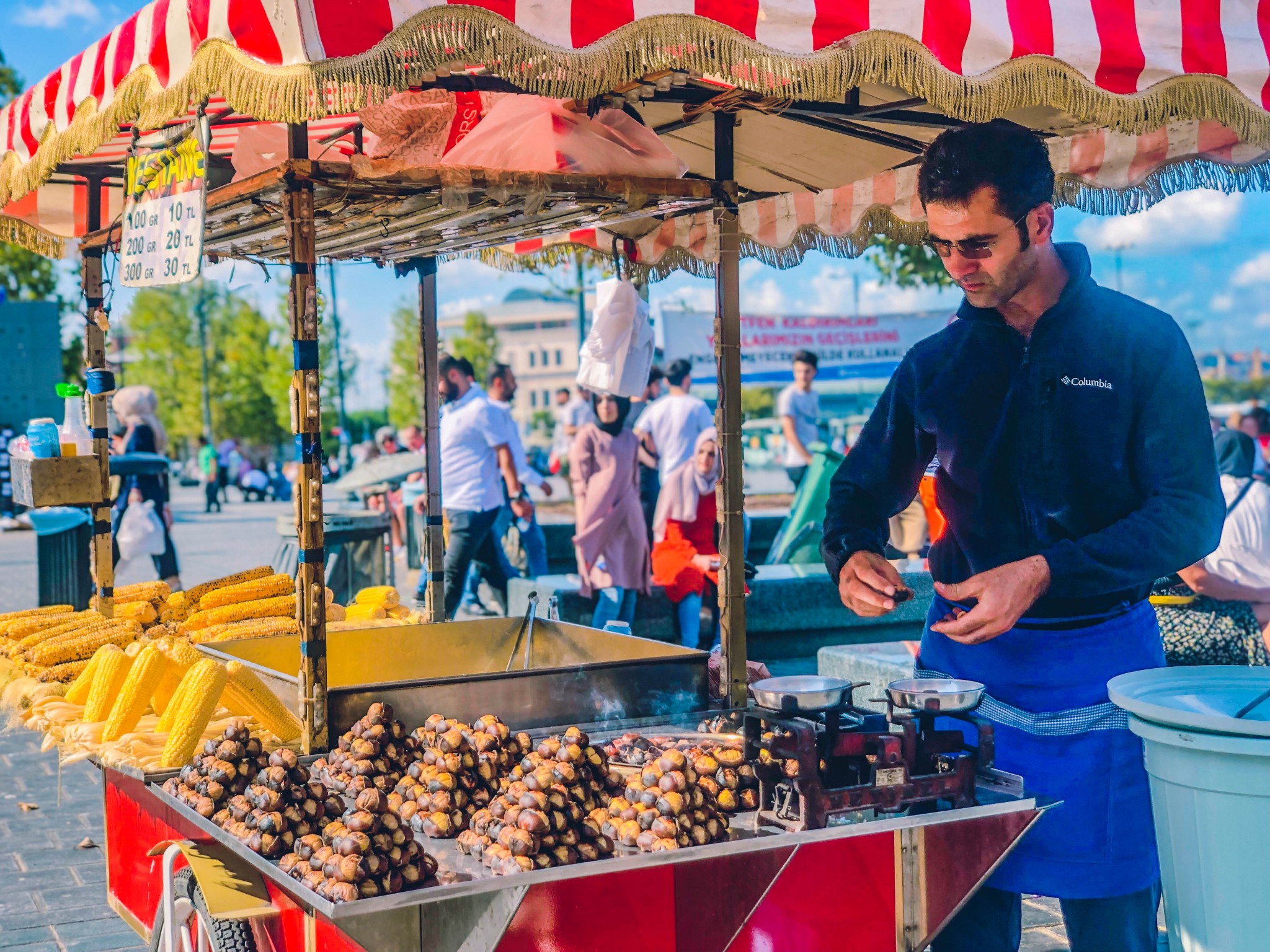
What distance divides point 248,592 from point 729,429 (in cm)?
252

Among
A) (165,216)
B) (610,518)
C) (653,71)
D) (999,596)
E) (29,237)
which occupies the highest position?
(29,237)

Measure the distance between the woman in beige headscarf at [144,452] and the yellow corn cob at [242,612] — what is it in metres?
4.79

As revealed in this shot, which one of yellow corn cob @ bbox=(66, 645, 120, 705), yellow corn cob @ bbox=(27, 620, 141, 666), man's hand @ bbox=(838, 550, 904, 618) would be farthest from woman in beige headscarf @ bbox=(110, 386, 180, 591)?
man's hand @ bbox=(838, 550, 904, 618)

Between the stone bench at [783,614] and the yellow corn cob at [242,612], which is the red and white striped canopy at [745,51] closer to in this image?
the yellow corn cob at [242,612]

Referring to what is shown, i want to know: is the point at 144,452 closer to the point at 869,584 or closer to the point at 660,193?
the point at 660,193

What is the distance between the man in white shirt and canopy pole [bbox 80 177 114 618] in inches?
145

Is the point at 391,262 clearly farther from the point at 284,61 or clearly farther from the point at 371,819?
the point at 371,819

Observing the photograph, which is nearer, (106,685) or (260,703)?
(260,703)

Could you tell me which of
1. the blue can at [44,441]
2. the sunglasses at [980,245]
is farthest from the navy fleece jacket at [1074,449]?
the blue can at [44,441]

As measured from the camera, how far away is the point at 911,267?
666 inches

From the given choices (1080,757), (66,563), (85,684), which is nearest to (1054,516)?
(1080,757)

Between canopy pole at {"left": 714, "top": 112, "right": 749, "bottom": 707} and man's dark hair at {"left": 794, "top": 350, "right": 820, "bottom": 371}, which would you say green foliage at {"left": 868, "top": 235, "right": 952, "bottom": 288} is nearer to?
man's dark hair at {"left": 794, "top": 350, "right": 820, "bottom": 371}

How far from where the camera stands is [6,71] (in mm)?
18016

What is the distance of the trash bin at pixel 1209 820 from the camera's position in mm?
2514
